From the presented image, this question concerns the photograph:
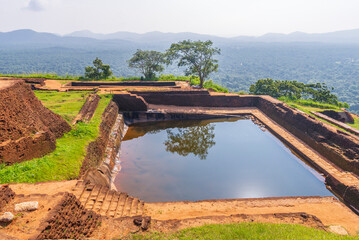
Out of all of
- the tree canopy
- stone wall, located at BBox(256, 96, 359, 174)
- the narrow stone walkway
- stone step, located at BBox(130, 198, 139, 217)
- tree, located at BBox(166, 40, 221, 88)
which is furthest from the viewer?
the tree canopy

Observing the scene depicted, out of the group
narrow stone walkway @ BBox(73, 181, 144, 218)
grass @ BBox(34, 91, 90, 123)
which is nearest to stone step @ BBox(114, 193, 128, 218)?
narrow stone walkway @ BBox(73, 181, 144, 218)

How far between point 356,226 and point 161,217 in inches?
370

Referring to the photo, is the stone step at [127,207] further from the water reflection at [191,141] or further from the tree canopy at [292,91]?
the tree canopy at [292,91]

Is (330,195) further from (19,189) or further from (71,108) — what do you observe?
(71,108)

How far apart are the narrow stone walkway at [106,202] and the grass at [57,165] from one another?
155 centimetres

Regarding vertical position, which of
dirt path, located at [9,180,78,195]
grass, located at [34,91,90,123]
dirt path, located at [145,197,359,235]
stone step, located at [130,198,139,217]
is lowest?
dirt path, located at [145,197,359,235]

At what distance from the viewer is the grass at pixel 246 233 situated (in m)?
8.25

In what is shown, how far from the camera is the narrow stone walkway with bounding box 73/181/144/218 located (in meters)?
10.2

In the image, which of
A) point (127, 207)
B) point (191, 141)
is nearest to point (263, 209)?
point (127, 207)

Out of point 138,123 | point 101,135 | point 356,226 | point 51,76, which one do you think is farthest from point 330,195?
point 51,76

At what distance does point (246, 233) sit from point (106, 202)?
6.52m

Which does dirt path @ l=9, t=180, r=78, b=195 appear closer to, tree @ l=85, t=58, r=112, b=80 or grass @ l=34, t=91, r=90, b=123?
grass @ l=34, t=91, r=90, b=123

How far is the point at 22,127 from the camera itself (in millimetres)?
13000

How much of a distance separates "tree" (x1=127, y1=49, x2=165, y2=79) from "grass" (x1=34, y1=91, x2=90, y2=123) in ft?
42.8
